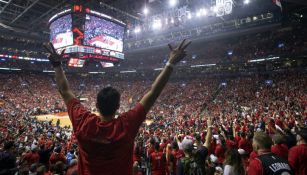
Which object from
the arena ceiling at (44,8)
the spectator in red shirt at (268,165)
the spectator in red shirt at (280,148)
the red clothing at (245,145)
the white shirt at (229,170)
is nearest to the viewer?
the spectator in red shirt at (268,165)

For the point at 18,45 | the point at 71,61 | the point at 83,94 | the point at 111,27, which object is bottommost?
the point at 83,94

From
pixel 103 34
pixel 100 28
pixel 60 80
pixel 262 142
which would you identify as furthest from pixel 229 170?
pixel 100 28

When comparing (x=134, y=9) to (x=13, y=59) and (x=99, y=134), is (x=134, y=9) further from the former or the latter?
(x=13, y=59)

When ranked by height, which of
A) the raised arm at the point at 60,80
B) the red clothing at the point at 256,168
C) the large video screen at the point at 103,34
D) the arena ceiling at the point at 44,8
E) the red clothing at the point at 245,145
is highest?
the arena ceiling at the point at 44,8

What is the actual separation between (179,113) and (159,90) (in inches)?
1079

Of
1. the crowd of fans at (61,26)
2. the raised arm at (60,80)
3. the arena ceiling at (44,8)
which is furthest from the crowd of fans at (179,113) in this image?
the arena ceiling at (44,8)

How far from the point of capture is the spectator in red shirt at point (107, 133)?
1.65 metres

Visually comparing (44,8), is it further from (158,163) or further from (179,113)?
(158,163)

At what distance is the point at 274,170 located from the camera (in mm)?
2613

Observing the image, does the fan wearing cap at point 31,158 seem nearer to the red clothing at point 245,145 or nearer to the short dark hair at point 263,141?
the red clothing at point 245,145

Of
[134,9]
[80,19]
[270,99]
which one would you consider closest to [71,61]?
[80,19]

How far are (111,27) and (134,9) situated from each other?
10.6 m

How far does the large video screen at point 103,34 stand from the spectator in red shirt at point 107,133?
47.4 ft

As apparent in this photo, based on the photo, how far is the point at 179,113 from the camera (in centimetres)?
2886
